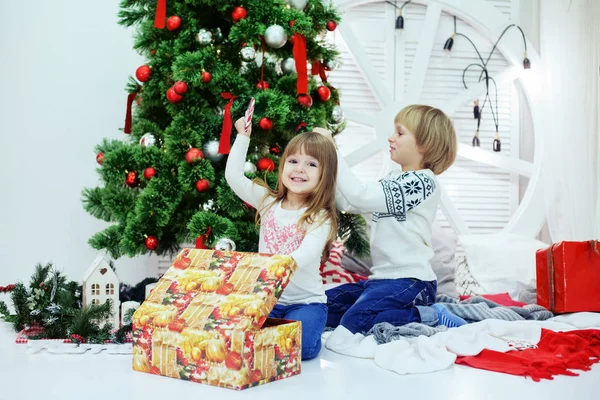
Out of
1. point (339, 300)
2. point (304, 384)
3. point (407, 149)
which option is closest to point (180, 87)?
Answer: point (407, 149)

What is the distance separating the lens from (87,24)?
129 inches

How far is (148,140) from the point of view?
2482 mm

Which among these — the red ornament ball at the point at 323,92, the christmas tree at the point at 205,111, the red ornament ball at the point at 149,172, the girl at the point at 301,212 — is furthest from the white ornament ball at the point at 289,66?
the red ornament ball at the point at 149,172

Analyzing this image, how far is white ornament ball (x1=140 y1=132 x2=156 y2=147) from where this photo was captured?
2471 millimetres

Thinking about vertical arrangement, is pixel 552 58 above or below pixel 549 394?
above

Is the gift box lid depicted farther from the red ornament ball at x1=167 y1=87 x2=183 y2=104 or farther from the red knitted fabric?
the red ornament ball at x1=167 y1=87 x2=183 y2=104

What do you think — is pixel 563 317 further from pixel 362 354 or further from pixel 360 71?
pixel 360 71

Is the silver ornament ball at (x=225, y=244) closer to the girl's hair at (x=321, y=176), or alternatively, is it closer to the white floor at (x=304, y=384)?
the girl's hair at (x=321, y=176)

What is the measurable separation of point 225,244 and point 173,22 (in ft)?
2.64

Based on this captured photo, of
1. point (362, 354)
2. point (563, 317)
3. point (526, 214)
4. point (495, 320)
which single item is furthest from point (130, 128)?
point (526, 214)

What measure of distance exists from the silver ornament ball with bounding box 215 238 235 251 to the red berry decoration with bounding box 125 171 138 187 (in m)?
0.42

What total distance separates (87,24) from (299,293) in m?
1.97

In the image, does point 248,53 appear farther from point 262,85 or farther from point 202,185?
point 202,185

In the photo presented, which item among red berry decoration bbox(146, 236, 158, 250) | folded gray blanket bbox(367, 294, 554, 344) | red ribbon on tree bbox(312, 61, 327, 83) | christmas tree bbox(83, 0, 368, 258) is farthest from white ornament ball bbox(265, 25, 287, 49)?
folded gray blanket bbox(367, 294, 554, 344)
